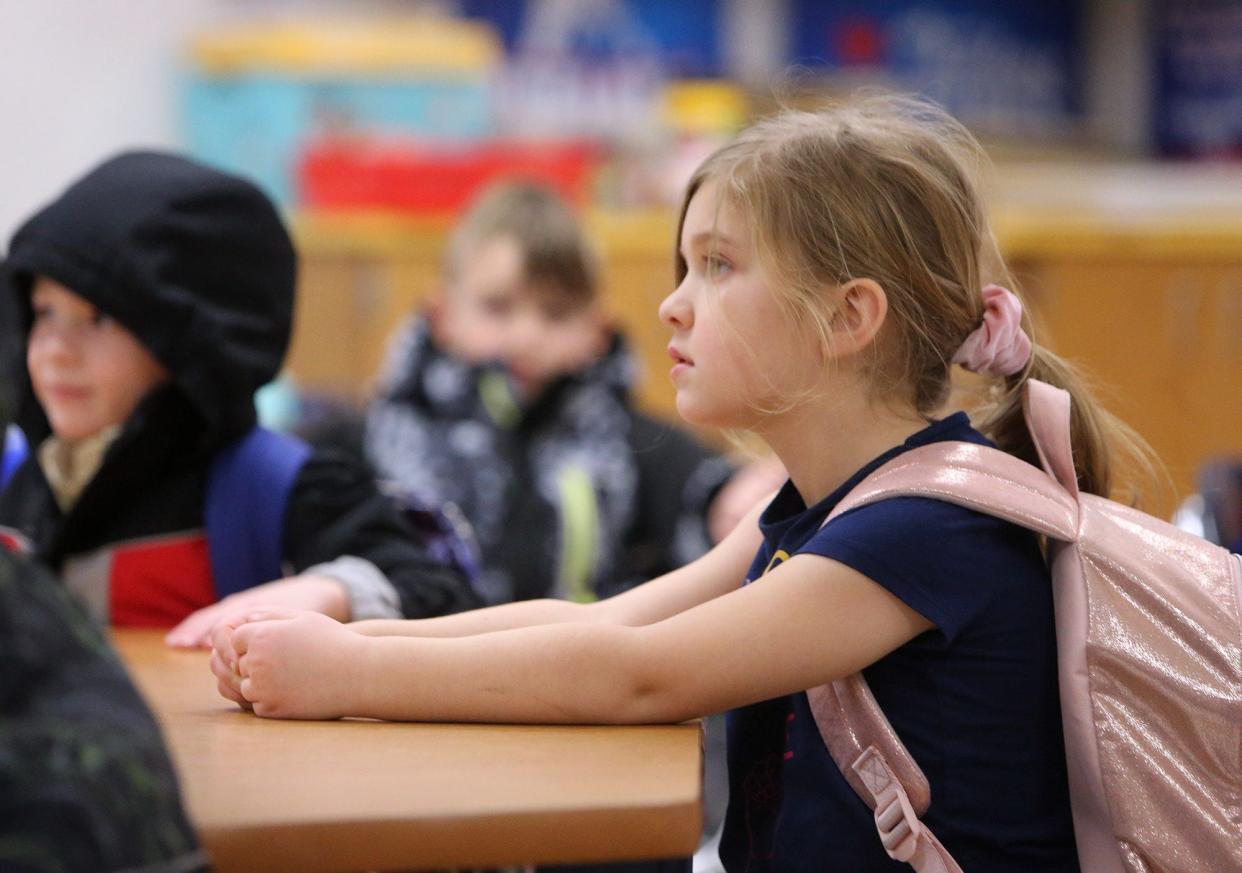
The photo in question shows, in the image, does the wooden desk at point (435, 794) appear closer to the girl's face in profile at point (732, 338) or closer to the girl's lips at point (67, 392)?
the girl's face in profile at point (732, 338)

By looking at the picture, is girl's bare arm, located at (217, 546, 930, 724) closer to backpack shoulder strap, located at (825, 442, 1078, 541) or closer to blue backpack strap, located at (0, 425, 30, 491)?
backpack shoulder strap, located at (825, 442, 1078, 541)

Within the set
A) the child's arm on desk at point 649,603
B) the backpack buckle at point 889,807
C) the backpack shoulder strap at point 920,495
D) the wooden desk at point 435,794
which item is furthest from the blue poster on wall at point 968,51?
the wooden desk at point 435,794

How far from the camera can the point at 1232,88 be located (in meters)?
6.61

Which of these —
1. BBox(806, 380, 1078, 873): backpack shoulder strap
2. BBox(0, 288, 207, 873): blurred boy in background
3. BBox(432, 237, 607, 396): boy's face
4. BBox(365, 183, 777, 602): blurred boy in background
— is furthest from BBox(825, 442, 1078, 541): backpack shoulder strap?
BBox(432, 237, 607, 396): boy's face

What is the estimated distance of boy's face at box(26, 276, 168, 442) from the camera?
5.66 ft

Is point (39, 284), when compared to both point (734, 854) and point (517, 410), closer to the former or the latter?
point (734, 854)

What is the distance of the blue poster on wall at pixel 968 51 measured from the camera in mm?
6609

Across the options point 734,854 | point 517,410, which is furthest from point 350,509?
point 517,410

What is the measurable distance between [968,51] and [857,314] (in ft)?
19.5

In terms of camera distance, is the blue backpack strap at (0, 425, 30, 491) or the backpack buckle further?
the blue backpack strap at (0, 425, 30, 491)

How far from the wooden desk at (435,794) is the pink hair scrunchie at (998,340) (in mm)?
403

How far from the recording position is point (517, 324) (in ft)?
9.89

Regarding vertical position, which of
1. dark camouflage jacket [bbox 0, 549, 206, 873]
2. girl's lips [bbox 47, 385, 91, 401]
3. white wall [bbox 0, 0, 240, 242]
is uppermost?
dark camouflage jacket [bbox 0, 549, 206, 873]

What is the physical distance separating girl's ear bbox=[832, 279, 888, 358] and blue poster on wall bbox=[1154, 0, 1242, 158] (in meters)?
5.93
